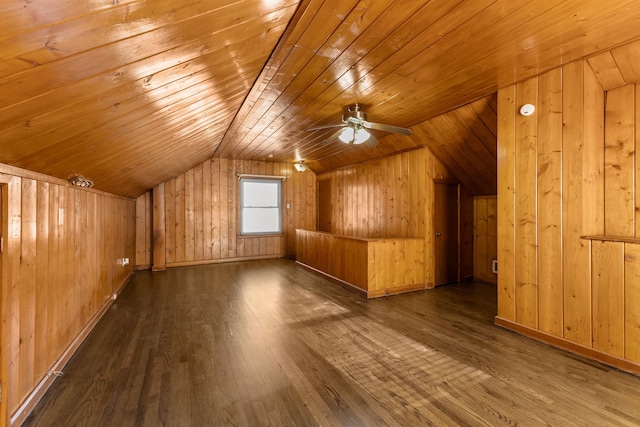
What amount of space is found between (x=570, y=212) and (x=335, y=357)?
2514mm

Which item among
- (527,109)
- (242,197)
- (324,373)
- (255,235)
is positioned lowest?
(324,373)

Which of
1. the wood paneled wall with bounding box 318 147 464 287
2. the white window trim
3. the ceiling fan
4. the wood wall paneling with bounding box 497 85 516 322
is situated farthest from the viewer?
the white window trim

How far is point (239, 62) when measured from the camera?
1.97 metres

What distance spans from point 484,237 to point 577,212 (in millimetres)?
2625

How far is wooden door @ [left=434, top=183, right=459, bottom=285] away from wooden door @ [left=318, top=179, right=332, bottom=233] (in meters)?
2.98

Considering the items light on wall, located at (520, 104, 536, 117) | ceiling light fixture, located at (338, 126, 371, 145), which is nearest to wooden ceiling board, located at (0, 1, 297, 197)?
ceiling light fixture, located at (338, 126, 371, 145)

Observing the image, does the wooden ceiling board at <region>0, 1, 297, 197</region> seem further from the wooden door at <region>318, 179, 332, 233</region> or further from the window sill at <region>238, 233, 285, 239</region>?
the wooden door at <region>318, 179, 332, 233</region>

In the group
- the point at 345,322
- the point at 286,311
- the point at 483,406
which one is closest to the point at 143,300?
the point at 286,311

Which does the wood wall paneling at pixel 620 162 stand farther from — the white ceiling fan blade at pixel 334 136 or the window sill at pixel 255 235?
the window sill at pixel 255 235

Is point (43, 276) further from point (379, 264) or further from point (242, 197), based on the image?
point (242, 197)

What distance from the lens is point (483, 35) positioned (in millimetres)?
1919

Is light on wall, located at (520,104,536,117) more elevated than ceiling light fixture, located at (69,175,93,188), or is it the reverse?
light on wall, located at (520,104,536,117)

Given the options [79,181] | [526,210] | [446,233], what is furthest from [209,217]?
[526,210]

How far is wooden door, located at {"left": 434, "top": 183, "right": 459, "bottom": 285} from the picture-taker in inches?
188
